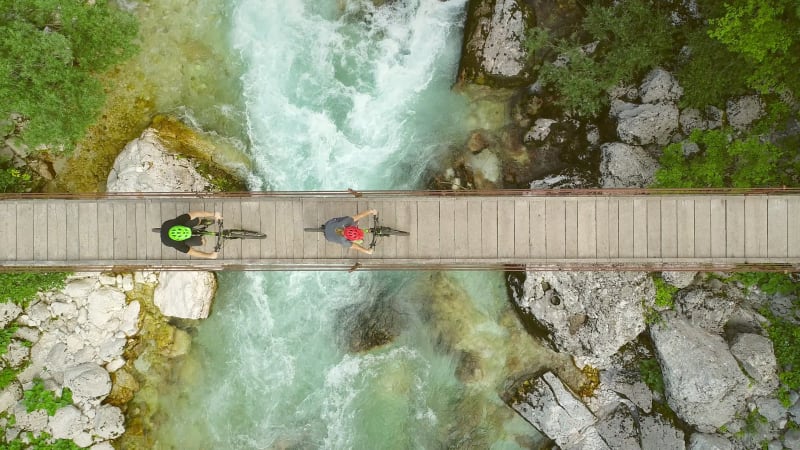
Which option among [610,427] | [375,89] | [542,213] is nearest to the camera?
[542,213]

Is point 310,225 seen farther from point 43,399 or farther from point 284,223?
point 43,399

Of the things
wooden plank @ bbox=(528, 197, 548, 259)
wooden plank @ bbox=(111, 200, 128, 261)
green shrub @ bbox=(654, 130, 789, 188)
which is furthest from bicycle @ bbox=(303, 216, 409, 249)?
green shrub @ bbox=(654, 130, 789, 188)

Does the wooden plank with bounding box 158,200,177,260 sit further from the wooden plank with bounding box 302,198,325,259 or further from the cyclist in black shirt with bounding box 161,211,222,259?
the wooden plank with bounding box 302,198,325,259

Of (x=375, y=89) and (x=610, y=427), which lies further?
(x=375, y=89)

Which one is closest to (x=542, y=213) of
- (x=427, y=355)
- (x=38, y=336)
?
(x=427, y=355)

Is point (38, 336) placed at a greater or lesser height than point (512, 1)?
lesser

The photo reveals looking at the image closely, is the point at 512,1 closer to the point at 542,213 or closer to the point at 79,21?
the point at 542,213

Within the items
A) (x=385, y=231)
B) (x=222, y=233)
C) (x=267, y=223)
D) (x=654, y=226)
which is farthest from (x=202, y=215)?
(x=654, y=226)
